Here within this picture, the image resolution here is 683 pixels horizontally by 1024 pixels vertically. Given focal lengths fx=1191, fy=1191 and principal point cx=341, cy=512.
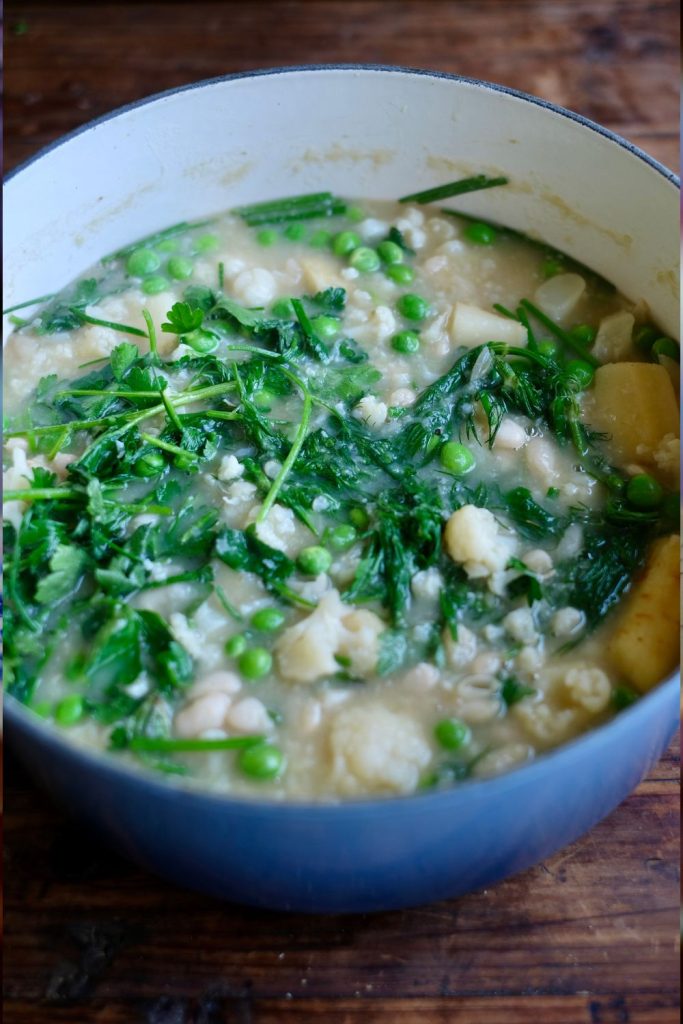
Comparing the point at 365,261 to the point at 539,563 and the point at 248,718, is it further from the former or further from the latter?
the point at 248,718

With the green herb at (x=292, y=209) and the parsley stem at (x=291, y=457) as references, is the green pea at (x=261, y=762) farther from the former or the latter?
the green herb at (x=292, y=209)

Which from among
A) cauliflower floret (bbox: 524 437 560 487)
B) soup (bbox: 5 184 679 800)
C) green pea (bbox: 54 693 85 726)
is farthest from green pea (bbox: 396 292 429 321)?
green pea (bbox: 54 693 85 726)

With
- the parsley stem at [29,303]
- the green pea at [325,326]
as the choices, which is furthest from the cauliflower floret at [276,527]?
the parsley stem at [29,303]

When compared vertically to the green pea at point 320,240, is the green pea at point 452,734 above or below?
below

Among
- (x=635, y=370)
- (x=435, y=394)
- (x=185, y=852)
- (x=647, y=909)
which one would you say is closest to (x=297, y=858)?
(x=185, y=852)

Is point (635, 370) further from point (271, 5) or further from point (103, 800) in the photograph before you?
point (271, 5)
